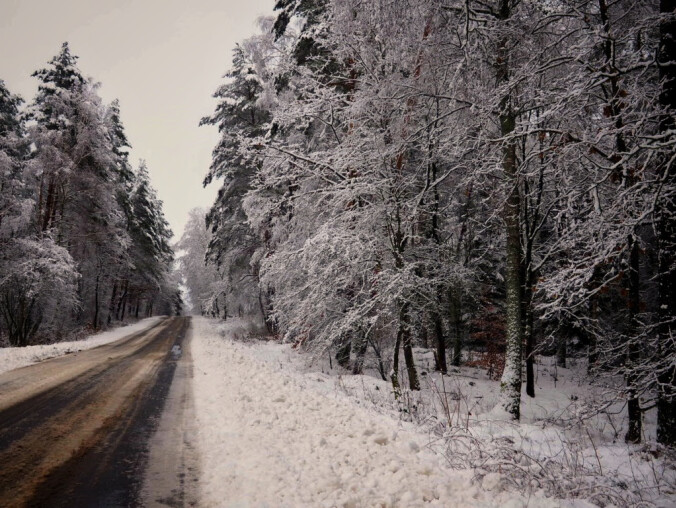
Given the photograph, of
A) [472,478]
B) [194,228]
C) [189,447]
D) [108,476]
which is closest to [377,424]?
[472,478]

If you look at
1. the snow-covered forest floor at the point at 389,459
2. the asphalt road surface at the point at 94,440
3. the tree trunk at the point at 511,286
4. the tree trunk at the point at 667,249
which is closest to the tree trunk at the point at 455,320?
the tree trunk at the point at 511,286

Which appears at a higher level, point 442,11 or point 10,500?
point 442,11

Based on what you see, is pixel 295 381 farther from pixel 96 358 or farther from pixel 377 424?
pixel 96 358

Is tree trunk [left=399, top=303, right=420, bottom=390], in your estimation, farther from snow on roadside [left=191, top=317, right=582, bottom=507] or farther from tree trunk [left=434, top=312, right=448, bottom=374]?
tree trunk [left=434, top=312, right=448, bottom=374]

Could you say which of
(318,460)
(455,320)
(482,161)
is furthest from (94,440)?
(455,320)

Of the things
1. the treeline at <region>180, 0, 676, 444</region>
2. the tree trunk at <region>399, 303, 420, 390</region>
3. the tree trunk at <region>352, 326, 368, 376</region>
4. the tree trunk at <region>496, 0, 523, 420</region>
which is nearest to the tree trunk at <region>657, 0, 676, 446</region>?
the treeline at <region>180, 0, 676, 444</region>

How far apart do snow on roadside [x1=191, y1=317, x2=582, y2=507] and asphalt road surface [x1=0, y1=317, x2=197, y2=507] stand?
374mm

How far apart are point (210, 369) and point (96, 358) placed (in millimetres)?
4466

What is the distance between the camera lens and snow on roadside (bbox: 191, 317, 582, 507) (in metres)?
3.29

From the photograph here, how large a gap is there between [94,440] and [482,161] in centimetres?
770

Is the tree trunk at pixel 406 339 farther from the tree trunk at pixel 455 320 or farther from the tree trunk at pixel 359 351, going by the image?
the tree trunk at pixel 455 320

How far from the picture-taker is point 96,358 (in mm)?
11508

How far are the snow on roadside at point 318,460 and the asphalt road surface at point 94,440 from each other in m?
0.37

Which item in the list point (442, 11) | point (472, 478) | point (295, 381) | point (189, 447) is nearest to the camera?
point (472, 478)
